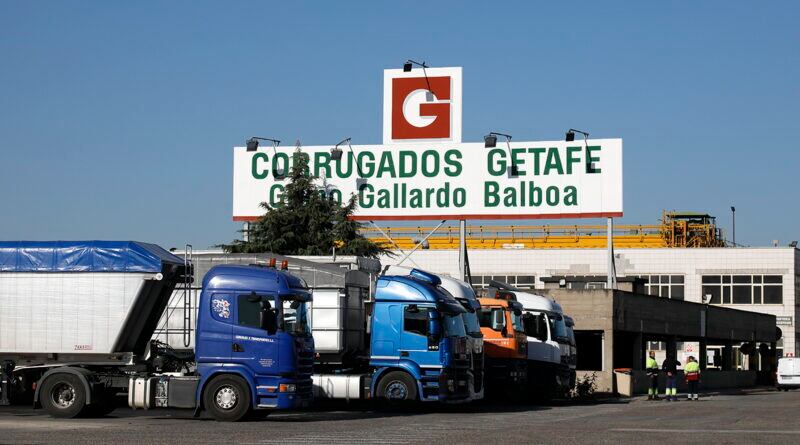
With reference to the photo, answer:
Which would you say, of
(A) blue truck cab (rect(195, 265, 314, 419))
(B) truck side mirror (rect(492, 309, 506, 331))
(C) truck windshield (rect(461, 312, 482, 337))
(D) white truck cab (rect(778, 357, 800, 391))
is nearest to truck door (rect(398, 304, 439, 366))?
(C) truck windshield (rect(461, 312, 482, 337))

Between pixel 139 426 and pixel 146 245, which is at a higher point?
pixel 146 245

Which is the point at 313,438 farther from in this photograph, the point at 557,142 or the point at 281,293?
the point at 557,142

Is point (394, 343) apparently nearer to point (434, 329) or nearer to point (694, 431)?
point (434, 329)

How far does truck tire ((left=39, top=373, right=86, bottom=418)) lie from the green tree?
22.1m

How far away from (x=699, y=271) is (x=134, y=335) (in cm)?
5069

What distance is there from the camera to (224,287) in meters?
25.3

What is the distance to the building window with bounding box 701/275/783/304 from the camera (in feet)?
236

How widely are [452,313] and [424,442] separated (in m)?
9.10

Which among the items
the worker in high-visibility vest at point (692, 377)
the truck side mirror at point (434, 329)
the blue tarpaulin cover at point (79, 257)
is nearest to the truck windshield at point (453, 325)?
the truck side mirror at point (434, 329)

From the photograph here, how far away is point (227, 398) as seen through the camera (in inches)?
992

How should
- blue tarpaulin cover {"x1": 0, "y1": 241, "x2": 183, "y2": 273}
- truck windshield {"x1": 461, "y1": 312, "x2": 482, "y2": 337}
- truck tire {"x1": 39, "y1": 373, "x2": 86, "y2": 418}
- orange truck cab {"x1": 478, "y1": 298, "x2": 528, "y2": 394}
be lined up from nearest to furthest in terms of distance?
truck tire {"x1": 39, "y1": 373, "x2": 86, "y2": 418}
blue tarpaulin cover {"x1": 0, "y1": 241, "x2": 183, "y2": 273}
truck windshield {"x1": 461, "y1": 312, "x2": 482, "y2": 337}
orange truck cab {"x1": 478, "y1": 298, "x2": 528, "y2": 394}

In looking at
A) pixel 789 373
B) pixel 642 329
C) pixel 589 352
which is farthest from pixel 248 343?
pixel 789 373

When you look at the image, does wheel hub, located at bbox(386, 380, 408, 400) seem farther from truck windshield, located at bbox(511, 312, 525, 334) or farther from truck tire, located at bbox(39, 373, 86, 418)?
truck windshield, located at bbox(511, 312, 525, 334)

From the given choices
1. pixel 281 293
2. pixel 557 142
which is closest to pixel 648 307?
pixel 557 142
